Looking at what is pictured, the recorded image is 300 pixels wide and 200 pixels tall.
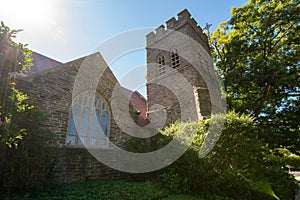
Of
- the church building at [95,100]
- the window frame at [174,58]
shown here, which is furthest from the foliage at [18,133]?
the window frame at [174,58]

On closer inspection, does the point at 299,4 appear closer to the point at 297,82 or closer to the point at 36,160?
the point at 297,82

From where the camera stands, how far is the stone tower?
40.5ft

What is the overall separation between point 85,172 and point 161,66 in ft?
37.2

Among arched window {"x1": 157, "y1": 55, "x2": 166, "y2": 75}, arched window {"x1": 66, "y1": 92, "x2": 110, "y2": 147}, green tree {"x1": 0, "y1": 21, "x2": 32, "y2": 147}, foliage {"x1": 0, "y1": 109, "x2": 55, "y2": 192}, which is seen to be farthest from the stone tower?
green tree {"x1": 0, "y1": 21, "x2": 32, "y2": 147}

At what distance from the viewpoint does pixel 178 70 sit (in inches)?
556

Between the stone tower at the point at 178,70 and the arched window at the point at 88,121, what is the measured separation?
19.4ft

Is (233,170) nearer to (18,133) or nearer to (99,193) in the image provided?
(99,193)

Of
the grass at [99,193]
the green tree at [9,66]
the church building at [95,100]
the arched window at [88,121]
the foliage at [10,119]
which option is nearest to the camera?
the foliage at [10,119]

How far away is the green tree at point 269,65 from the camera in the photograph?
12.0 metres

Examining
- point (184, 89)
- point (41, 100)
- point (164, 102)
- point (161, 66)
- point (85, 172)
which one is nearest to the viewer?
point (41, 100)

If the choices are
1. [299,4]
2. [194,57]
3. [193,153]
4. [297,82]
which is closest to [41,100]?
[193,153]

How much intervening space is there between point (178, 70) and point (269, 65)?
6295mm

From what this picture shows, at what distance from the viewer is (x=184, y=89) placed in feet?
42.9

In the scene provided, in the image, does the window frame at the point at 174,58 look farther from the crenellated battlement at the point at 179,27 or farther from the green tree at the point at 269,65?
the green tree at the point at 269,65
